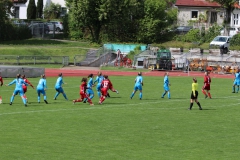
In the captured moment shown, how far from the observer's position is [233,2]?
90438 millimetres

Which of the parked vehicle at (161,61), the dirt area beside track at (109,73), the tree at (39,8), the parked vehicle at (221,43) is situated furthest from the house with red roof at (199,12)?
the dirt area beside track at (109,73)

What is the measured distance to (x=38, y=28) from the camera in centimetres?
8700

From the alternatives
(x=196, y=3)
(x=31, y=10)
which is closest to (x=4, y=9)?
(x=31, y=10)

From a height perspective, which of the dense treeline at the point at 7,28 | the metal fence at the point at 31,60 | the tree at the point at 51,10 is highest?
the tree at the point at 51,10

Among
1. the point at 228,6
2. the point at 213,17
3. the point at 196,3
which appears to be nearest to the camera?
the point at 228,6

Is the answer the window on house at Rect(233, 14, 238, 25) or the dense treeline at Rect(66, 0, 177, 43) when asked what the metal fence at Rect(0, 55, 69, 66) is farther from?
the window on house at Rect(233, 14, 238, 25)

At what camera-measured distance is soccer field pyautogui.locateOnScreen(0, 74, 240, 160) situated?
21.9m

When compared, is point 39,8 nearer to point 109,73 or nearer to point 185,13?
point 185,13

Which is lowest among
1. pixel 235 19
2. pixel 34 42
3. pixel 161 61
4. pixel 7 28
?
pixel 161 61

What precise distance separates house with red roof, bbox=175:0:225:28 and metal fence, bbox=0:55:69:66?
3441cm

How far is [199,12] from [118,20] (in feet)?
67.6

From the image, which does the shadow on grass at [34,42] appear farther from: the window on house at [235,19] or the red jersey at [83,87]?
the red jersey at [83,87]

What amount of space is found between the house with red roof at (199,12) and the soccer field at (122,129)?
56.3 metres

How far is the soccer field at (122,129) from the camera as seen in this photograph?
2186 cm
